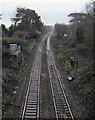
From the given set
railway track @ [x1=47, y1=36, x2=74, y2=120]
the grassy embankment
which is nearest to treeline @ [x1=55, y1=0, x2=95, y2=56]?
railway track @ [x1=47, y1=36, x2=74, y2=120]

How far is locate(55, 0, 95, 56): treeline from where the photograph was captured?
2063 centimetres

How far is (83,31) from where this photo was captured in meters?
27.8

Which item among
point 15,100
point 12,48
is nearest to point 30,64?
point 12,48

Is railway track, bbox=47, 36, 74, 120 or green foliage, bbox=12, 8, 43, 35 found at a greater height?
green foliage, bbox=12, 8, 43, 35

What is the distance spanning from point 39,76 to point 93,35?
7.05m

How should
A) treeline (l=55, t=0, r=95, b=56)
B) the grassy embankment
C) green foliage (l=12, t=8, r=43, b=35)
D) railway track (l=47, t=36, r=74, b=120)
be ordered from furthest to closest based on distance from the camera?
green foliage (l=12, t=8, r=43, b=35) → treeline (l=55, t=0, r=95, b=56) → the grassy embankment → railway track (l=47, t=36, r=74, b=120)

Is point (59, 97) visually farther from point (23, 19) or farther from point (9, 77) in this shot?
point (23, 19)

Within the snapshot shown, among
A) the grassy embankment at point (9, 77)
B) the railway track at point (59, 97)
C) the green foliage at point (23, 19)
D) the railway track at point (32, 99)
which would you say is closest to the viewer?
the railway track at point (32, 99)

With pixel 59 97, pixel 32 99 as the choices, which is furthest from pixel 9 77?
pixel 59 97

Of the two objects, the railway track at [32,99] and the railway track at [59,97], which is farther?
the railway track at [59,97]

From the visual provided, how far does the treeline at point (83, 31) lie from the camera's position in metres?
20.6

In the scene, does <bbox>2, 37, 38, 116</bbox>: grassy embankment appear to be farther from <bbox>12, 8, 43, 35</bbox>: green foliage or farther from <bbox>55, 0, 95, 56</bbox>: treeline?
<bbox>12, 8, 43, 35</bbox>: green foliage

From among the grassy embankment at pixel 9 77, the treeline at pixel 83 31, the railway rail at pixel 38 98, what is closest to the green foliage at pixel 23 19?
the treeline at pixel 83 31

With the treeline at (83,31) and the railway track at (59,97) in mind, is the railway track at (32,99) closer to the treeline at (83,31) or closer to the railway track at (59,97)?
the railway track at (59,97)
